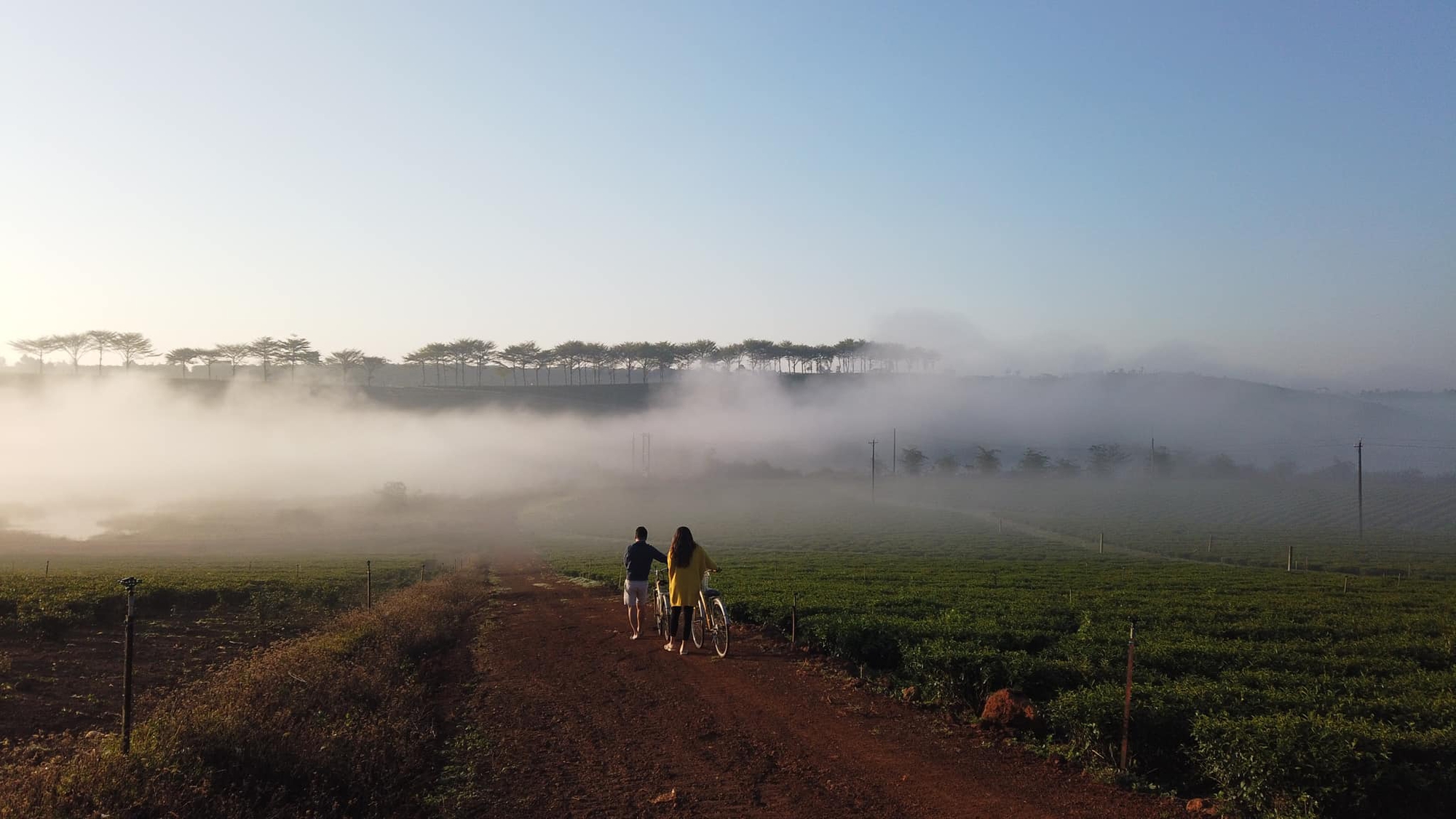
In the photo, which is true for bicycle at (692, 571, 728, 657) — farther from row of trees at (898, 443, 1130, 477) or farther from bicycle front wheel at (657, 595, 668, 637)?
row of trees at (898, 443, 1130, 477)

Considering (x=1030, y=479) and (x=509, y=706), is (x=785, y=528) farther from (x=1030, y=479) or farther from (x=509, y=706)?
(x=1030, y=479)

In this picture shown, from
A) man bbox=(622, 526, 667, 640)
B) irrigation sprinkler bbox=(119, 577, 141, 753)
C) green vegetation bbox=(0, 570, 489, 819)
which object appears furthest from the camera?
man bbox=(622, 526, 667, 640)

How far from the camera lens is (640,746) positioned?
10.3 meters

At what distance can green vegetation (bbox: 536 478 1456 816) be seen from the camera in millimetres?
8023

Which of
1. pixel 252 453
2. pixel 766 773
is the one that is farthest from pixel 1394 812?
pixel 252 453

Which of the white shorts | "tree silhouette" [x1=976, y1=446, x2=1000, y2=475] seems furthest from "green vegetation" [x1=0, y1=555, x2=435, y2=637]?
"tree silhouette" [x1=976, y1=446, x2=1000, y2=475]

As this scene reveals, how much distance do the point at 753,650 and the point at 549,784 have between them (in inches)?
285

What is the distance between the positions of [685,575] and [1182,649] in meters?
9.43

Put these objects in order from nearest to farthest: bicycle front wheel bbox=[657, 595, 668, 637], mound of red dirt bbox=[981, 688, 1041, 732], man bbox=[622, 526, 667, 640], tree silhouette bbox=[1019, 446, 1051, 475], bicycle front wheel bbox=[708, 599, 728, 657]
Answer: mound of red dirt bbox=[981, 688, 1041, 732] < bicycle front wheel bbox=[708, 599, 728, 657] < man bbox=[622, 526, 667, 640] < bicycle front wheel bbox=[657, 595, 668, 637] < tree silhouette bbox=[1019, 446, 1051, 475]

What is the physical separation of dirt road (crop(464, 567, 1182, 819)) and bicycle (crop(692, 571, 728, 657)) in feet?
1.23

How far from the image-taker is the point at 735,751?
1005 cm

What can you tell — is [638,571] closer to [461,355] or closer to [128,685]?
[128,685]

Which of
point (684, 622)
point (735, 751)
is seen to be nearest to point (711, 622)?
point (684, 622)

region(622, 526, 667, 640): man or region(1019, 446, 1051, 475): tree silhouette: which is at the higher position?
region(622, 526, 667, 640): man
